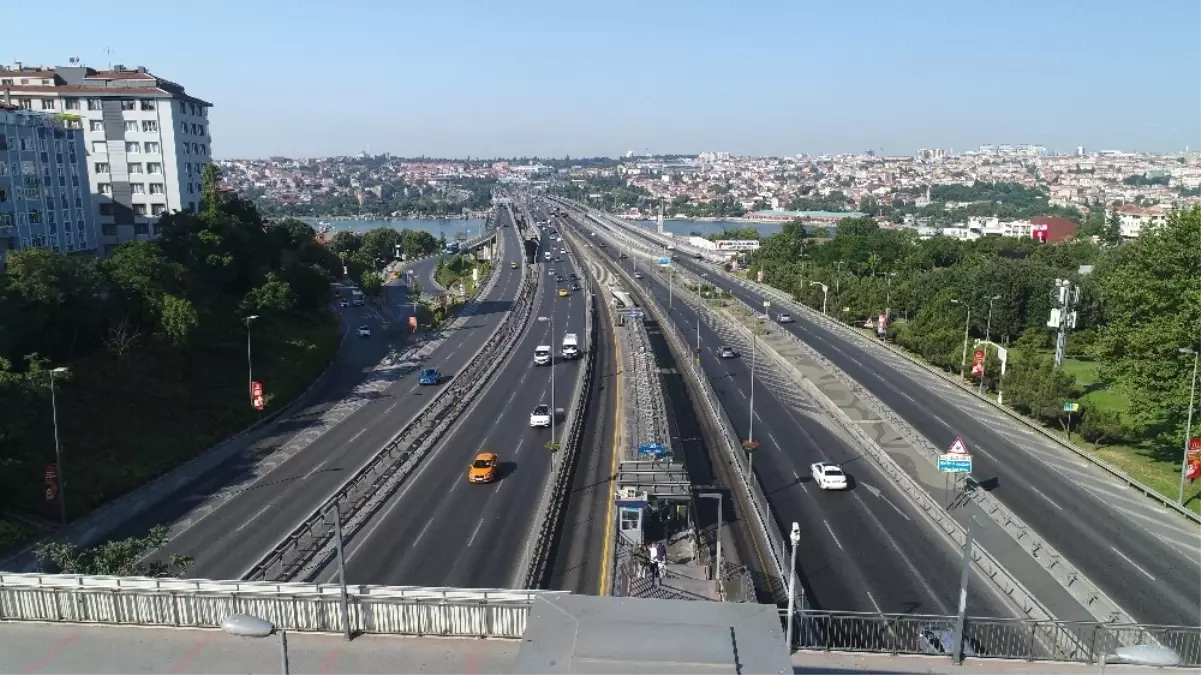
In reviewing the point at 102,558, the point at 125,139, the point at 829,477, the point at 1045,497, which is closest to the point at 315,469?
the point at 102,558

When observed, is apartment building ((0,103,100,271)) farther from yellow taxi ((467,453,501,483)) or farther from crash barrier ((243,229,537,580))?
yellow taxi ((467,453,501,483))

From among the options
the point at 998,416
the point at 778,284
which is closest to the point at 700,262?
the point at 778,284

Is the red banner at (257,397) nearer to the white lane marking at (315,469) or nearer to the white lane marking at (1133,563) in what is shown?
the white lane marking at (315,469)

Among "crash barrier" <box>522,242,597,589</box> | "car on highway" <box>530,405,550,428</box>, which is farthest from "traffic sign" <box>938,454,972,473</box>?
"car on highway" <box>530,405,550,428</box>

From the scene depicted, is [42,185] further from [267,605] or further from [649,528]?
[267,605]

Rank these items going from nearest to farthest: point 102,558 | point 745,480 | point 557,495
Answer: point 102,558, point 557,495, point 745,480
